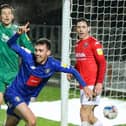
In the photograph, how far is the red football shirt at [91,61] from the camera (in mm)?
8203

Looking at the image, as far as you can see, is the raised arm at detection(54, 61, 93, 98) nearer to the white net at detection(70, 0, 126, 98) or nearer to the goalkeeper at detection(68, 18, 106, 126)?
the goalkeeper at detection(68, 18, 106, 126)

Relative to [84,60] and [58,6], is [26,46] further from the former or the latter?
[58,6]

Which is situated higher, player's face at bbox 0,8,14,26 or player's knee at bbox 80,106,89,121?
player's face at bbox 0,8,14,26

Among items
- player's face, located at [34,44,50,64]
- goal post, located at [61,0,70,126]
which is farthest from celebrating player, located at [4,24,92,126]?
goal post, located at [61,0,70,126]

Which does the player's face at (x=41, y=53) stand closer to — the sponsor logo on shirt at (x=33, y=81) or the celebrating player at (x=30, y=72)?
the celebrating player at (x=30, y=72)

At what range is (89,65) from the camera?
8281 millimetres

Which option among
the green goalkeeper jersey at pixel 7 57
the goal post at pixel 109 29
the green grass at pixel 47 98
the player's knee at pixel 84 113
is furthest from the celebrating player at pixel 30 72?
the goal post at pixel 109 29

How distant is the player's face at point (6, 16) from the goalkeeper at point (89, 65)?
0.97 meters

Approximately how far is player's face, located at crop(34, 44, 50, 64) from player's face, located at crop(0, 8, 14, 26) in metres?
0.99

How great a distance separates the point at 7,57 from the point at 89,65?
44.9 inches

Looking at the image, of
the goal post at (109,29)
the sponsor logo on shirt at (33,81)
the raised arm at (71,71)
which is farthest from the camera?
the goal post at (109,29)

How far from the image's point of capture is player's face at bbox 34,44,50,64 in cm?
721

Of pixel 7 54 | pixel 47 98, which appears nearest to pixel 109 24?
pixel 47 98

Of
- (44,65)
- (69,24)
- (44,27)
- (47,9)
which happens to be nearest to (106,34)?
(69,24)
